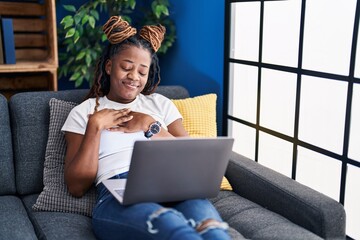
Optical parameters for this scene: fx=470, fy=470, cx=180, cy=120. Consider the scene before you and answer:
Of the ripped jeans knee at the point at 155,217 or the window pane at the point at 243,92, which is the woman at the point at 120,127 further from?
the window pane at the point at 243,92

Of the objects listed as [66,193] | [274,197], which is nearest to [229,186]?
[274,197]

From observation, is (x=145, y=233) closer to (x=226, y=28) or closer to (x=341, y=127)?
(x=341, y=127)

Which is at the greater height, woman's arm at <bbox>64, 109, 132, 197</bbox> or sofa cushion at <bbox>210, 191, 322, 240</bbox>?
woman's arm at <bbox>64, 109, 132, 197</bbox>

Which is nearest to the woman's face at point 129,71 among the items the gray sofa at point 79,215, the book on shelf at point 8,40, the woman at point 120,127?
the woman at point 120,127

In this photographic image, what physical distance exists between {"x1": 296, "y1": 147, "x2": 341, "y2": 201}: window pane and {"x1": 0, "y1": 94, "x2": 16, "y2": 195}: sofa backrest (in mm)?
1182

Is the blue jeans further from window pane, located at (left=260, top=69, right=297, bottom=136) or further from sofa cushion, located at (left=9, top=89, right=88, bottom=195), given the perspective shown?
window pane, located at (left=260, top=69, right=297, bottom=136)

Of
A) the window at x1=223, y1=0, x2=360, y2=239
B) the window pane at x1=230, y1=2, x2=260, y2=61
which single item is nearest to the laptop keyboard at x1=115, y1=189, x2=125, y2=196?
the window at x1=223, y1=0, x2=360, y2=239

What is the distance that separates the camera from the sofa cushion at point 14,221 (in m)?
1.46

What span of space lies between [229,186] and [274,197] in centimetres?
27

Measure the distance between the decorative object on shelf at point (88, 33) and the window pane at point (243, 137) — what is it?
0.63 m

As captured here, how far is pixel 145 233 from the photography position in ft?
4.17

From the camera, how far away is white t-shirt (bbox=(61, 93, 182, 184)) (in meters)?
1.59

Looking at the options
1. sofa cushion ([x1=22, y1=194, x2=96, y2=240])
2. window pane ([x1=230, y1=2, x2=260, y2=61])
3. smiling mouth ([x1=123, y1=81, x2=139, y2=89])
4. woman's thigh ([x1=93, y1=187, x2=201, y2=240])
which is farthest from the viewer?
window pane ([x1=230, y1=2, x2=260, y2=61])

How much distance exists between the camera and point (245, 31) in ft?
7.68
